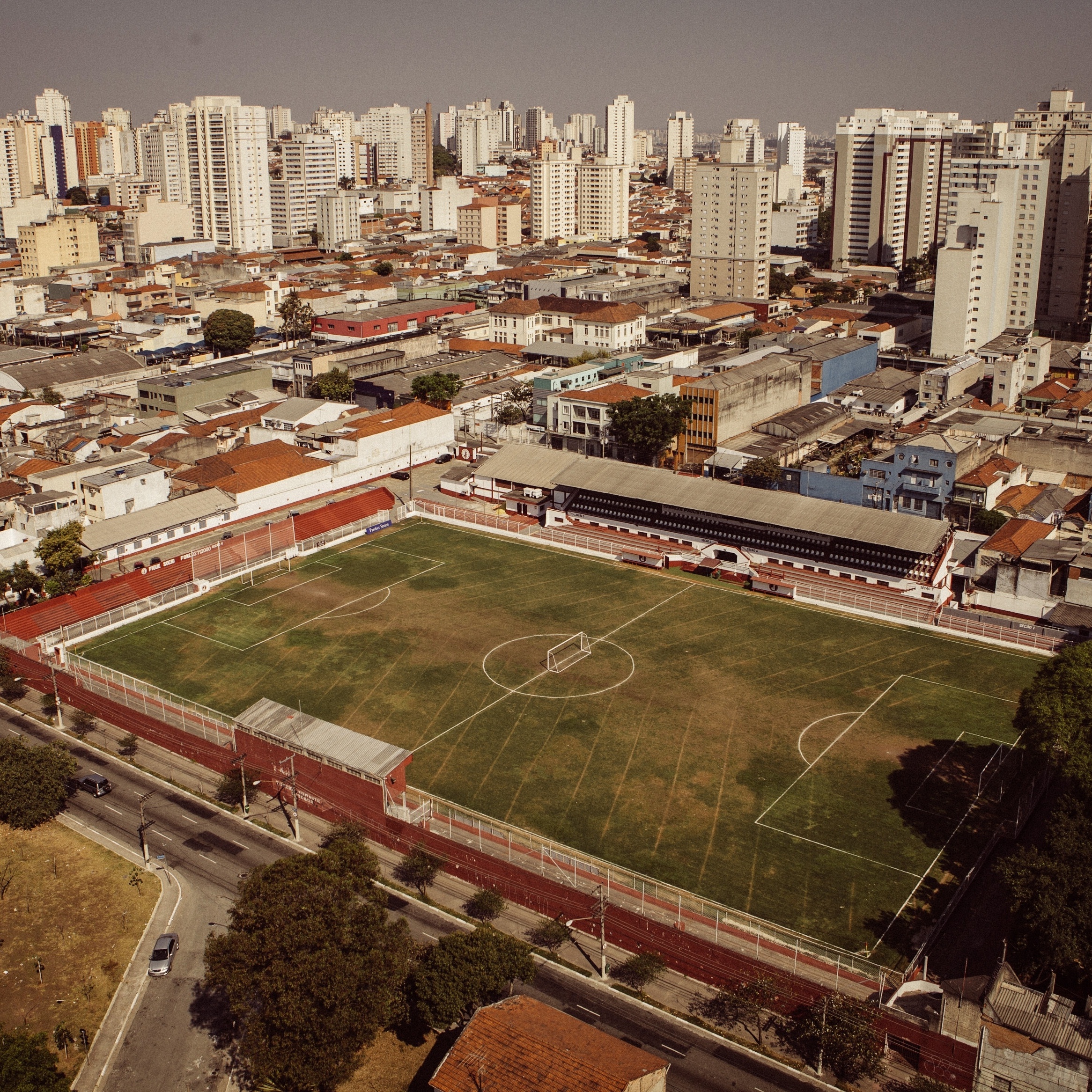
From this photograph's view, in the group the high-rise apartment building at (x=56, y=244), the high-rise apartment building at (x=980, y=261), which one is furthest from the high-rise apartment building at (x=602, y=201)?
the high-rise apartment building at (x=980, y=261)

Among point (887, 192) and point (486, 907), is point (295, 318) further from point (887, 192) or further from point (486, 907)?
point (887, 192)

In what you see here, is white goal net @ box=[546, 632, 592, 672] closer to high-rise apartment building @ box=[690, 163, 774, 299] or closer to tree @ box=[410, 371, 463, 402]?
tree @ box=[410, 371, 463, 402]

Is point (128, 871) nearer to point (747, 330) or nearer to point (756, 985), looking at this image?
point (756, 985)

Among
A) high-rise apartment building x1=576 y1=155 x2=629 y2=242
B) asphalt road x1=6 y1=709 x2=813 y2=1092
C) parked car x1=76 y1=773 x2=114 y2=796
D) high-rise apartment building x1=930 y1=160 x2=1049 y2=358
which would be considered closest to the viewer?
asphalt road x1=6 y1=709 x2=813 y2=1092

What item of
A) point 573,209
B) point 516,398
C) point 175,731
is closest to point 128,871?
point 175,731

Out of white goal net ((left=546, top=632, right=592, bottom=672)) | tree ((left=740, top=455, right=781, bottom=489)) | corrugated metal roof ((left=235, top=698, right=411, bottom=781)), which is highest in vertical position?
tree ((left=740, top=455, right=781, bottom=489))

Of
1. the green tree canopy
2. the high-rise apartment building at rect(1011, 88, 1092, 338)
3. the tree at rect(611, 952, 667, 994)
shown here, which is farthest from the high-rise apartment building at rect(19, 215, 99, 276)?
the tree at rect(611, 952, 667, 994)
